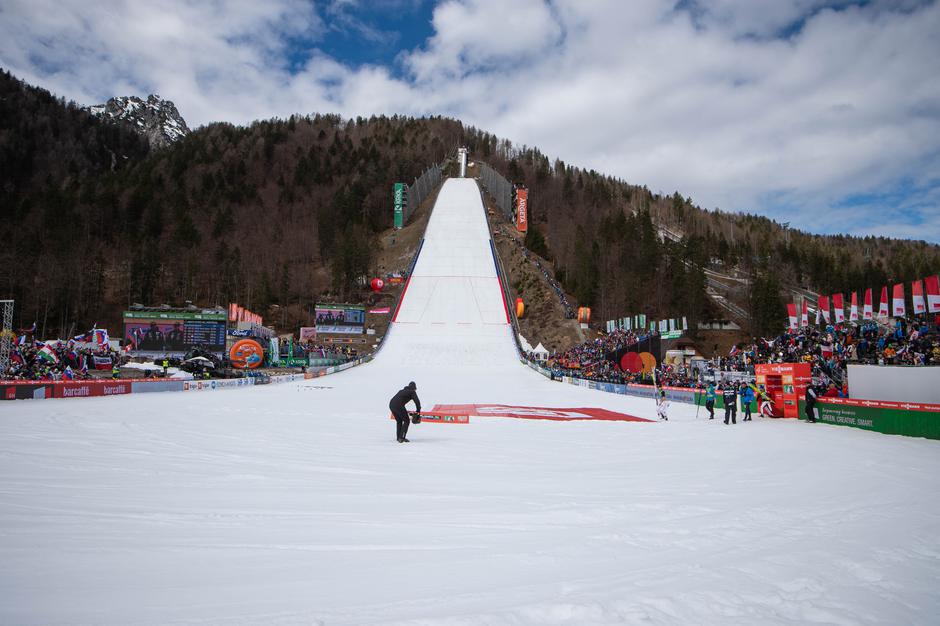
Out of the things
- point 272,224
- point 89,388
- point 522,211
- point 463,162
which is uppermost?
point 463,162

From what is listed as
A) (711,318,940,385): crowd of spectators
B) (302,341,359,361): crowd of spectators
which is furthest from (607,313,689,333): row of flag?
(302,341,359,361): crowd of spectators

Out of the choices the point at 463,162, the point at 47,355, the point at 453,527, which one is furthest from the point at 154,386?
the point at 463,162

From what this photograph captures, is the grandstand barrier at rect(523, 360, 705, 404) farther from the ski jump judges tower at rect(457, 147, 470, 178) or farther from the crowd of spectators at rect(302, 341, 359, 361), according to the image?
the ski jump judges tower at rect(457, 147, 470, 178)

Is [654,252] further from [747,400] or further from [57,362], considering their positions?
[57,362]

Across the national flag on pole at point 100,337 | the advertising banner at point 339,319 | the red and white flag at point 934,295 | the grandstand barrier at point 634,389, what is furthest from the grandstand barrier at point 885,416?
the national flag on pole at point 100,337

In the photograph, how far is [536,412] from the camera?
47.0 ft

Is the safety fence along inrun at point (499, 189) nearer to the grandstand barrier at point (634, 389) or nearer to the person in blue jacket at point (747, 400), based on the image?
the grandstand barrier at point (634, 389)

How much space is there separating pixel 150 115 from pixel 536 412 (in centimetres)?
19759

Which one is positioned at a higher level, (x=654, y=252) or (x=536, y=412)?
(x=654, y=252)

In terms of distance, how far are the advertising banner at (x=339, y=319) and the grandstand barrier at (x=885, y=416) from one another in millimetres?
29118

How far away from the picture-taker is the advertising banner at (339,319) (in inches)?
1428

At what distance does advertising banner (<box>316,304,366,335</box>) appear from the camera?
3628cm

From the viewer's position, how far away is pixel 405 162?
8206cm

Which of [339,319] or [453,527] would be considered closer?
[453,527]
